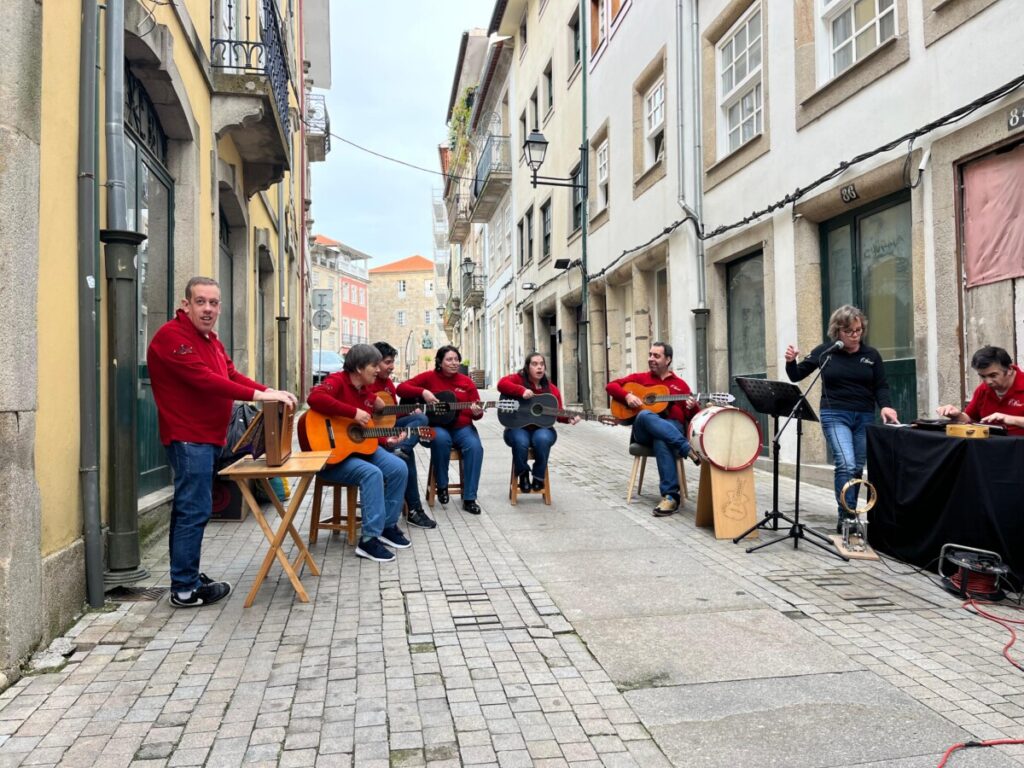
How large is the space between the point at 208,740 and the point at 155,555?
3.05m

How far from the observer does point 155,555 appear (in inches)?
221

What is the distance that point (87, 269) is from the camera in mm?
4312

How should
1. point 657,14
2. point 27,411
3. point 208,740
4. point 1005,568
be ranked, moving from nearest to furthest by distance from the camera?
1. point 208,740
2. point 27,411
3. point 1005,568
4. point 657,14

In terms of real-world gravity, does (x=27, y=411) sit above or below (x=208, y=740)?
above

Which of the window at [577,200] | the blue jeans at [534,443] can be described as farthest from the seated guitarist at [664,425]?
the window at [577,200]

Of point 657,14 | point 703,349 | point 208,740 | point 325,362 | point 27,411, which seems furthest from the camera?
point 325,362

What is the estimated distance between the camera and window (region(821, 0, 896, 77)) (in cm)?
767

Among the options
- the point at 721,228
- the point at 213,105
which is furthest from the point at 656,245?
the point at 213,105

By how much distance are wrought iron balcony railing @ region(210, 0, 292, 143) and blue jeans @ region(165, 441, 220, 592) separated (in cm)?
545

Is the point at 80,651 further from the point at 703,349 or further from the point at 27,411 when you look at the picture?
the point at 703,349

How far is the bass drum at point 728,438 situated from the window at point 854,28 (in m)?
4.04

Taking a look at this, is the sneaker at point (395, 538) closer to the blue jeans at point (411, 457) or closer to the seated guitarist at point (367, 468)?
the seated guitarist at point (367, 468)

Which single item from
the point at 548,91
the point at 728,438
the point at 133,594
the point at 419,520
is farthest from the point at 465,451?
the point at 548,91

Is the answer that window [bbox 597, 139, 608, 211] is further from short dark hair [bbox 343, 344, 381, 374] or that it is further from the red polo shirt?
the red polo shirt
